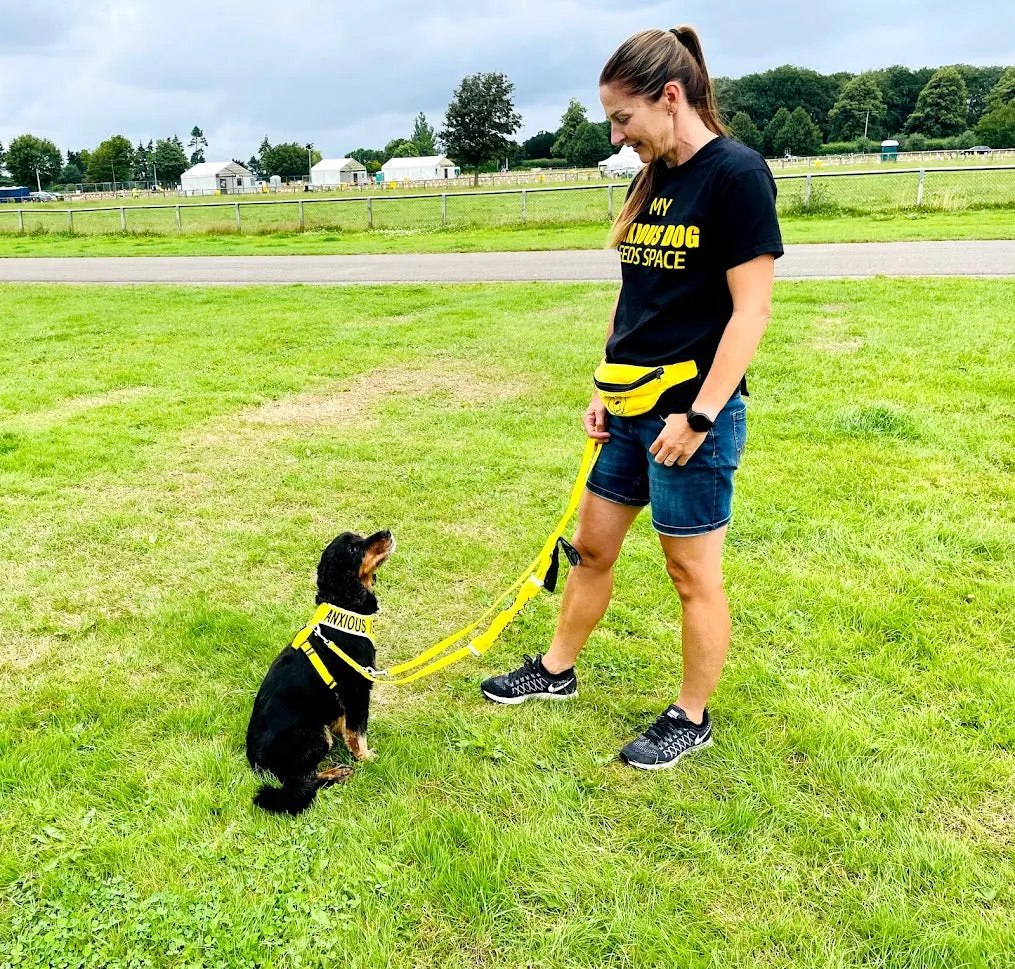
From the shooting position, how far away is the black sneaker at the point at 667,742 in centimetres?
289

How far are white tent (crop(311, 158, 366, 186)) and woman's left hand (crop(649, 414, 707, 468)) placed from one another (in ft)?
388

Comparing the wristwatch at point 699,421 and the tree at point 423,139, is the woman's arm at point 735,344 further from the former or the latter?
the tree at point 423,139

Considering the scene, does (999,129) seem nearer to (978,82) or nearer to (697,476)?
(978,82)

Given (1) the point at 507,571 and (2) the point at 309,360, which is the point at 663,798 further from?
(2) the point at 309,360

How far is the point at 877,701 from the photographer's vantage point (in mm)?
3191

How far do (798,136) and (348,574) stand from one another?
106 metres

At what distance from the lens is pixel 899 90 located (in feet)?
397

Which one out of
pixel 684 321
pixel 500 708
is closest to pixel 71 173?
pixel 500 708

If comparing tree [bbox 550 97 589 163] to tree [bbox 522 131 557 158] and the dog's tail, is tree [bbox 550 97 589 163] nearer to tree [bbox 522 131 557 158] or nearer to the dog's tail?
tree [bbox 522 131 557 158]

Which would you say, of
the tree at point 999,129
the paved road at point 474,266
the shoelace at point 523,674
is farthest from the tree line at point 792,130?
the shoelace at point 523,674

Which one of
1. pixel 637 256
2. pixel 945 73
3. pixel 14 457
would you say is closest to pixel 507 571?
pixel 637 256

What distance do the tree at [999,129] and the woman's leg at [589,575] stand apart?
8610cm

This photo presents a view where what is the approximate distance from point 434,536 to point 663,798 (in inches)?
95.3

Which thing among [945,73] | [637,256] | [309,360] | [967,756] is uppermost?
[945,73]
